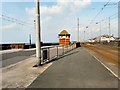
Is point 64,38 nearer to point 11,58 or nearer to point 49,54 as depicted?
point 11,58

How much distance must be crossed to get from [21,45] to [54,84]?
54.9 metres

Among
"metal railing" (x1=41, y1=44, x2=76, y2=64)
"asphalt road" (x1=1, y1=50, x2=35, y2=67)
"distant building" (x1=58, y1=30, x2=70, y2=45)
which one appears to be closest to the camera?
"metal railing" (x1=41, y1=44, x2=76, y2=64)

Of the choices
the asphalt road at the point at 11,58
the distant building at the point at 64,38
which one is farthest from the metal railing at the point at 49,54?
the distant building at the point at 64,38

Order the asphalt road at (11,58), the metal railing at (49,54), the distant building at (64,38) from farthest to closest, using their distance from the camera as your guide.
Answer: the distant building at (64,38) < the asphalt road at (11,58) < the metal railing at (49,54)

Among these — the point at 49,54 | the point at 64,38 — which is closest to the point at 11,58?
the point at 49,54

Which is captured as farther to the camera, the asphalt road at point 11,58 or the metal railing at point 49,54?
the asphalt road at point 11,58

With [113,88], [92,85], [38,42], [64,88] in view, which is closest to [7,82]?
[64,88]

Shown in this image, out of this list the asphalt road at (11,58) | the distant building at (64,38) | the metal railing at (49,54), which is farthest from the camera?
the distant building at (64,38)

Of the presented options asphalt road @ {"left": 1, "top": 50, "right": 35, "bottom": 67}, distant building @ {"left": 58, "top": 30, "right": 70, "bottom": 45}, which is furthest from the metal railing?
distant building @ {"left": 58, "top": 30, "right": 70, "bottom": 45}

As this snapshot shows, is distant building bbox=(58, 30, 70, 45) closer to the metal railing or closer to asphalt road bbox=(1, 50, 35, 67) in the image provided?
the metal railing

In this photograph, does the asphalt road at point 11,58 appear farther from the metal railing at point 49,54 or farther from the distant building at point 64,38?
the distant building at point 64,38

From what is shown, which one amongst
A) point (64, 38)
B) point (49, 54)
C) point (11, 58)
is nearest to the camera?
point (49, 54)

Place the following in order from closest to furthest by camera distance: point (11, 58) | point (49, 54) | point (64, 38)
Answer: point (49, 54)
point (11, 58)
point (64, 38)

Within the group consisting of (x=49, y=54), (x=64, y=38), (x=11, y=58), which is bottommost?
(x=11, y=58)
